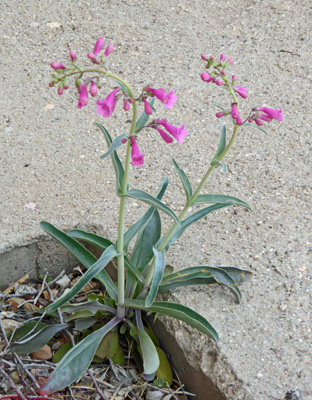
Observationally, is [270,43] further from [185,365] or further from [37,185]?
[185,365]

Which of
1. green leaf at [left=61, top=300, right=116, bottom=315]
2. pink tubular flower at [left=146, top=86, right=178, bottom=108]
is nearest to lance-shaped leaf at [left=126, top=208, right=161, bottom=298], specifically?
green leaf at [left=61, top=300, right=116, bottom=315]

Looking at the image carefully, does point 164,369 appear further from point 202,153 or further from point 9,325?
point 202,153

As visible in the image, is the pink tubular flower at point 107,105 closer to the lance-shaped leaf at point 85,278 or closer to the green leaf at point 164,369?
the lance-shaped leaf at point 85,278

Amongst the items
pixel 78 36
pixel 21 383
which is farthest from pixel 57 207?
pixel 78 36

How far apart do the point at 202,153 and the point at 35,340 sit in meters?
1.36

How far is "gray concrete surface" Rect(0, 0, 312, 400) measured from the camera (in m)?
2.13

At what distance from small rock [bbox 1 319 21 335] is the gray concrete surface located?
0.99 feet

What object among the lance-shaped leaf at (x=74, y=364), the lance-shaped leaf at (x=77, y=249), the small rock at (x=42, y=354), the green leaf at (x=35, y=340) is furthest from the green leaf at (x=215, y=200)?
the small rock at (x=42, y=354)

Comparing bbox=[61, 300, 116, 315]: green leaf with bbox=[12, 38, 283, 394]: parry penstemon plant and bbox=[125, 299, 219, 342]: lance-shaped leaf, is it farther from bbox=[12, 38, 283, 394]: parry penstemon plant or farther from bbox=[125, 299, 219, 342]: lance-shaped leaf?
bbox=[125, 299, 219, 342]: lance-shaped leaf

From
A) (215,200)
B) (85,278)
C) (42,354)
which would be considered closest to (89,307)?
(42,354)

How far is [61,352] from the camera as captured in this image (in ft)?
7.13

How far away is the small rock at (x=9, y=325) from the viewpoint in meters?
2.27

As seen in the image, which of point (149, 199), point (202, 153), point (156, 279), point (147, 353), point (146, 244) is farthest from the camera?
point (202, 153)

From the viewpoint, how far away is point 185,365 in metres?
2.13
